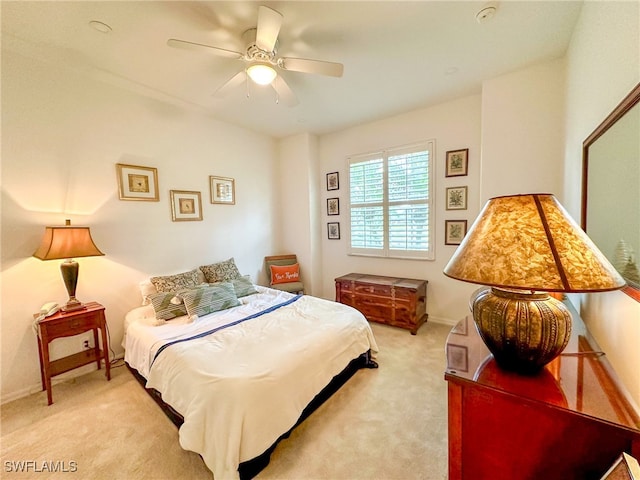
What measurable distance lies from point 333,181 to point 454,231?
2042 mm

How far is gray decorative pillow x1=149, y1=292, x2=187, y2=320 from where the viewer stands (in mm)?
2430

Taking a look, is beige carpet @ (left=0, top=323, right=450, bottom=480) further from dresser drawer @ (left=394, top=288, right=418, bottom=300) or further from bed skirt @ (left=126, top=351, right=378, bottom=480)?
dresser drawer @ (left=394, top=288, right=418, bottom=300)

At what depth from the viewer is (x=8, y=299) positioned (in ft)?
7.01

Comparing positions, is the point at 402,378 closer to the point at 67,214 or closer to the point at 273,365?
the point at 273,365

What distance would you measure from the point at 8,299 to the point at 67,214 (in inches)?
32.4

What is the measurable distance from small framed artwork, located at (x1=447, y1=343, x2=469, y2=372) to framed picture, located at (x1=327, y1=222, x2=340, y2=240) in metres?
3.20

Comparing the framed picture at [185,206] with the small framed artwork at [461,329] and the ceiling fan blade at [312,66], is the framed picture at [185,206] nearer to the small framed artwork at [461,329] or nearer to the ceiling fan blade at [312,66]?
the ceiling fan blade at [312,66]

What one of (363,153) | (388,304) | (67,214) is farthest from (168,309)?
(363,153)

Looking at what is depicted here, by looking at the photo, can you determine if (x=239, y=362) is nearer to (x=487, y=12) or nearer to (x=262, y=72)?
(x=262, y=72)

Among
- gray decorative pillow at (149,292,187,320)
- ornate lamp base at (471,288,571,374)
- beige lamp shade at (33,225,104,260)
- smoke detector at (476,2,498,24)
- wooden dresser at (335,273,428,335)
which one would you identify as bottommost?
wooden dresser at (335,273,428,335)

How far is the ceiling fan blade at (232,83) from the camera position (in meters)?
2.10

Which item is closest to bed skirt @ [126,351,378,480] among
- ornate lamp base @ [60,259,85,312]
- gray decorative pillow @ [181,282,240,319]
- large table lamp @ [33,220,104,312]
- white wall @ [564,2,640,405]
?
gray decorative pillow @ [181,282,240,319]

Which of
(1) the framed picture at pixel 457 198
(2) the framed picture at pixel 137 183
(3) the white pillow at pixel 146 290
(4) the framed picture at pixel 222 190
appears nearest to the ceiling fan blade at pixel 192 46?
(2) the framed picture at pixel 137 183

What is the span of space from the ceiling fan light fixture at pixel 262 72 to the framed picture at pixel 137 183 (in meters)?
1.80
